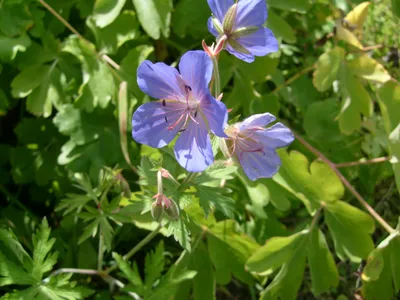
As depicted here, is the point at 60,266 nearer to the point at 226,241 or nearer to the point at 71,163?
the point at 71,163

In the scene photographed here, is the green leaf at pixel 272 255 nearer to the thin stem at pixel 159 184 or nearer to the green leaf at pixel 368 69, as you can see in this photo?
the thin stem at pixel 159 184

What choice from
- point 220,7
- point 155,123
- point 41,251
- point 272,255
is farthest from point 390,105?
point 41,251

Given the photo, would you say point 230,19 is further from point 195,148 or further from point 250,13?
point 195,148

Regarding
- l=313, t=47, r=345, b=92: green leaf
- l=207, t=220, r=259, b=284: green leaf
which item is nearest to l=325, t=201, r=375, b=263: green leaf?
l=207, t=220, r=259, b=284: green leaf

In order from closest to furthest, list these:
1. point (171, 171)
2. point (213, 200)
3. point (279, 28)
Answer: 1. point (213, 200)
2. point (171, 171)
3. point (279, 28)

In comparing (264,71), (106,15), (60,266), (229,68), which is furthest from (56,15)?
(60,266)

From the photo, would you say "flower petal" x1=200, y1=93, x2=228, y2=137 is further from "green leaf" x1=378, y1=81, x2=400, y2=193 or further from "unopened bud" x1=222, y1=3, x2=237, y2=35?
"green leaf" x1=378, y1=81, x2=400, y2=193
